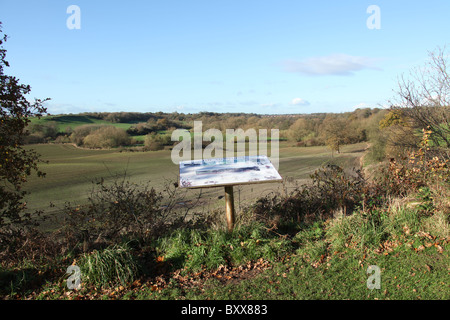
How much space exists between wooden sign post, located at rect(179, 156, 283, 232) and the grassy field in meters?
0.80

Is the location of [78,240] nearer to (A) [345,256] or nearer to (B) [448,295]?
(A) [345,256]

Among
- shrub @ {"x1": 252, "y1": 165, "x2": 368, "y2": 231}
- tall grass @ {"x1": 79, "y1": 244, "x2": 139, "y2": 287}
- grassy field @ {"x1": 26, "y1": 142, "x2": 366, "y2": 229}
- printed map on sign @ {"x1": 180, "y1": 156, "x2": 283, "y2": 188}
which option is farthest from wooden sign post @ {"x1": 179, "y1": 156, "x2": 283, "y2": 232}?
tall grass @ {"x1": 79, "y1": 244, "x2": 139, "y2": 287}

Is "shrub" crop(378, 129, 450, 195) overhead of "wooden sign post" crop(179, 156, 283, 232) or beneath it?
beneath

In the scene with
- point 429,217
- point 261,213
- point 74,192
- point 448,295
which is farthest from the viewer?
point 74,192

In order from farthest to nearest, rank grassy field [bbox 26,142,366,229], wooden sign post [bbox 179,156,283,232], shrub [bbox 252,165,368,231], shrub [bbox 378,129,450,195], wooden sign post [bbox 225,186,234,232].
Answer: grassy field [bbox 26,142,366,229] < shrub [bbox 378,129,450,195] < shrub [bbox 252,165,368,231] < wooden sign post [bbox 225,186,234,232] < wooden sign post [bbox 179,156,283,232]

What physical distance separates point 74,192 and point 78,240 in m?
9.17

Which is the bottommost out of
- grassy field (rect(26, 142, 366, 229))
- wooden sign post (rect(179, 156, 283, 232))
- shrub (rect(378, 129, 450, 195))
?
grassy field (rect(26, 142, 366, 229))

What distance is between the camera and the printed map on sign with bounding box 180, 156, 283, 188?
5.26 meters

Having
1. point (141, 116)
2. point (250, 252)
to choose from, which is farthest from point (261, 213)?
point (141, 116)

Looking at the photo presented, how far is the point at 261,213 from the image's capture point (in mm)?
6645

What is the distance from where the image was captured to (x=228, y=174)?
5.57 m

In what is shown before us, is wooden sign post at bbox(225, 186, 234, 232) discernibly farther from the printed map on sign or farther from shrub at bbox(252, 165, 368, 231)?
shrub at bbox(252, 165, 368, 231)

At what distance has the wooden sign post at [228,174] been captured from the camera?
5258 mm
